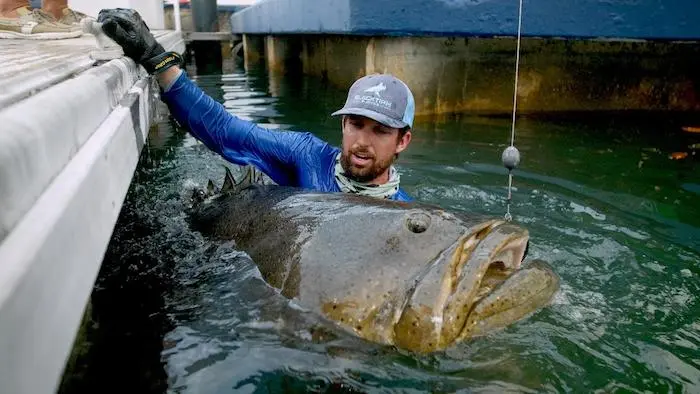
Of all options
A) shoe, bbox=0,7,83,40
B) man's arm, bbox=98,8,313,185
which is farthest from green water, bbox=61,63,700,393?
shoe, bbox=0,7,83,40

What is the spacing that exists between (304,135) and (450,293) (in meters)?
2.05

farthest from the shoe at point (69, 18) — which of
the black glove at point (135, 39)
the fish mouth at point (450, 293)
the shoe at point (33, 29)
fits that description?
the fish mouth at point (450, 293)

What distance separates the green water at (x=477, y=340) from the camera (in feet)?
6.68

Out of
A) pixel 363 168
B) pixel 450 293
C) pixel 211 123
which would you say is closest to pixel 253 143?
pixel 211 123

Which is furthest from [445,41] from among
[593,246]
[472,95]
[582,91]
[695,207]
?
[593,246]

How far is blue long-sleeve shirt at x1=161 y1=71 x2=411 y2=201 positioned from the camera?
3537 millimetres

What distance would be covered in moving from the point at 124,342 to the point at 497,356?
145cm

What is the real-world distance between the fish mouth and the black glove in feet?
Answer: 7.41

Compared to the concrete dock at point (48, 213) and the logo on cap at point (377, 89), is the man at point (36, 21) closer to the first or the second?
the logo on cap at point (377, 89)

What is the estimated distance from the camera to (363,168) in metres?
3.32

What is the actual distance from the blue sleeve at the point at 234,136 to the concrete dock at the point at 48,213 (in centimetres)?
153

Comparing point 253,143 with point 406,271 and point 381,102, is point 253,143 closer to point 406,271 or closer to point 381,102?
point 381,102

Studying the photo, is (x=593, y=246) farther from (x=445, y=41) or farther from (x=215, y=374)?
(x=445, y=41)

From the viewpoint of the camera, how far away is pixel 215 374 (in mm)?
2049
